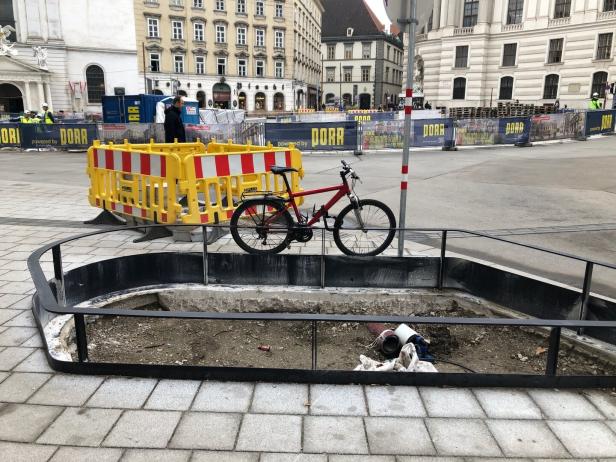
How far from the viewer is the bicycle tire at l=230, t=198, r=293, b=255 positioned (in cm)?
623

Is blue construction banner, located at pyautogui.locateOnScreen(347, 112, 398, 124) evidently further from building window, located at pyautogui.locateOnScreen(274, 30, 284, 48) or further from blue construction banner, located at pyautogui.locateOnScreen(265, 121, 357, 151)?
building window, located at pyautogui.locateOnScreen(274, 30, 284, 48)

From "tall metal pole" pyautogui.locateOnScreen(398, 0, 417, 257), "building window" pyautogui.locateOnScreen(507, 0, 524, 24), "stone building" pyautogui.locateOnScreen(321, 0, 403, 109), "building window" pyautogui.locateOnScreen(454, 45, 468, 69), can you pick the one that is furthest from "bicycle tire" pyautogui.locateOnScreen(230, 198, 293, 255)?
"stone building" pyautogui.locateOnScreen(321, 0, 403, 109)

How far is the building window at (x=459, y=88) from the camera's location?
49.6 metres

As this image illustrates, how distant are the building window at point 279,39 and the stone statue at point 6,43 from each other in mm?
35534

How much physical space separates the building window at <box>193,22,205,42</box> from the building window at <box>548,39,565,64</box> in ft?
142

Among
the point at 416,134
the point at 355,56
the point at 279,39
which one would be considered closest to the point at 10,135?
the point at 416,134

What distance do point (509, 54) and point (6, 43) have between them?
45.9 metres

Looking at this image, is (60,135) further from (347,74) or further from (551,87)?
(347,74)

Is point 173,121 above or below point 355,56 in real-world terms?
below

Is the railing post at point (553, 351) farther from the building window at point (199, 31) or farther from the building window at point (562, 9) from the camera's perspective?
the building window at point (199, 31)

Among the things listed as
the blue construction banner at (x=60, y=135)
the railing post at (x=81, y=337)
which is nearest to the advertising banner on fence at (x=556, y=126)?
the blue construction banner at (x=60, y=135)

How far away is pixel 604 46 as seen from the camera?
42531mm

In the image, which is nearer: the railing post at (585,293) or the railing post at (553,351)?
the railing post at (553,351)

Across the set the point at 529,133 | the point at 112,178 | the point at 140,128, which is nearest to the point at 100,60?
the point at 140,128
